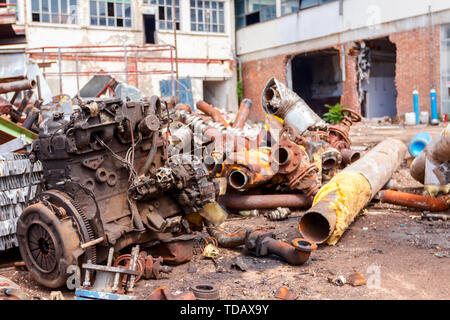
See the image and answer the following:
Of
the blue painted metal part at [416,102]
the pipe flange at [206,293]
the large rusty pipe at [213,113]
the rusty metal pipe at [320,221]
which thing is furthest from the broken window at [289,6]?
the pipe flange at [206,293]

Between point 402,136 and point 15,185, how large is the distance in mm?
9916

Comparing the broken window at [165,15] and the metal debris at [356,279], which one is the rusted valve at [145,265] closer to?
the metal debris at [356,279]

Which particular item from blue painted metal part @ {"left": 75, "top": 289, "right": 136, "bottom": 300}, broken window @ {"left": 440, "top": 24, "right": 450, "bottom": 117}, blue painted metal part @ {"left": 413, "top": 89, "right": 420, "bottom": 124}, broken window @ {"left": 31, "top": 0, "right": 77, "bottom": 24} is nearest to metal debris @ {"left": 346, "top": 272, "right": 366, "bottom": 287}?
blue painted metal part @ {"left": 75, "top": 289, "right": 136, "bottom": 300}

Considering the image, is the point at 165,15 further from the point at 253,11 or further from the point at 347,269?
the point at 347,269

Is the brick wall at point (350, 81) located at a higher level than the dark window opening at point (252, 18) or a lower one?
lower

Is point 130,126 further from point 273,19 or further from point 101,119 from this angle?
point 273,19

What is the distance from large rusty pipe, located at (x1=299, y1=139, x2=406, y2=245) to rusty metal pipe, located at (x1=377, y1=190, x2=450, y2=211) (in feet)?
0.76

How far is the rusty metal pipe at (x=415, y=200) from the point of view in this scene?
6029 mm

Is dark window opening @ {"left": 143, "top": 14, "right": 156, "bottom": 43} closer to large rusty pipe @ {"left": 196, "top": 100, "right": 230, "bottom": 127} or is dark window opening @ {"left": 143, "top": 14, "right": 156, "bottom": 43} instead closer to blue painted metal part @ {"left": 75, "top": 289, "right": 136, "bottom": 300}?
large rusty pipe @ {"left": 196, "top": 100, "right": 230, "bottom": 127}

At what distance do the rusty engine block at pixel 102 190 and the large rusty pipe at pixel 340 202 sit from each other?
1.20 meters

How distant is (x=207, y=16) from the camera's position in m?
20.8

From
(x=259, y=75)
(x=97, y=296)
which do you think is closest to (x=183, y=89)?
(x=259, y=75)

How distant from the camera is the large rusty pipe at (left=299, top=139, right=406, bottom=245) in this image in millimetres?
4902
